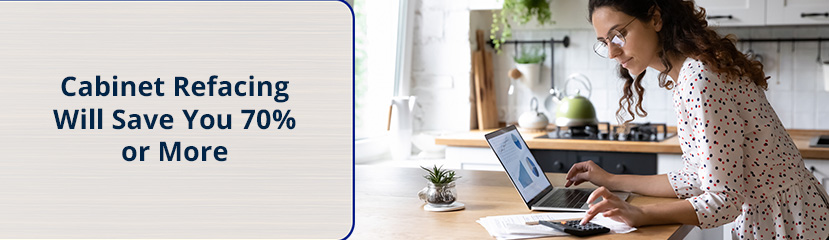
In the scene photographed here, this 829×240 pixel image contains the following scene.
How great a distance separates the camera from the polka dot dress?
1701 millimetres

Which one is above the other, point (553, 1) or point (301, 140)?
point (553, 1)

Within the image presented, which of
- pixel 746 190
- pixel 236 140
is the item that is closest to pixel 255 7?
pixel 236 140

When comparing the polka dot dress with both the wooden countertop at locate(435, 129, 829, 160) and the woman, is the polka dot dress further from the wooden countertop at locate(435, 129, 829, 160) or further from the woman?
the wooden countertop at locate(435, 129, 829, 160)

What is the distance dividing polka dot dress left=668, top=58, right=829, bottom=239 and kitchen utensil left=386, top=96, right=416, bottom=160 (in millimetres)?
2247

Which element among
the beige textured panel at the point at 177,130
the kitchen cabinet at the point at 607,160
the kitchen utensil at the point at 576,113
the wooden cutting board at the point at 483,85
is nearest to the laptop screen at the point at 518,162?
the beige textured panel at the point at 177,130

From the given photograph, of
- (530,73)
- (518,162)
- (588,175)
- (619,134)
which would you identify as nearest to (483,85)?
(530,73)

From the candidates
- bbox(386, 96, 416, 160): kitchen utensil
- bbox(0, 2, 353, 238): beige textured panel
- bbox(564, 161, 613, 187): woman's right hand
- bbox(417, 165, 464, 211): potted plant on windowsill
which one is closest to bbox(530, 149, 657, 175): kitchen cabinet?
bbox(386, 96, 416, 160): kitchen utensil

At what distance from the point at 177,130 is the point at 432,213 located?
62 cm

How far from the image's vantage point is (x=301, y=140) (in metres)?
2.00

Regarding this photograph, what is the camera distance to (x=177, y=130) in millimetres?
1975

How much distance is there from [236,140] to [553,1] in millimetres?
2493

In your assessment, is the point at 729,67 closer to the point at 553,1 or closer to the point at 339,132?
the point at 339,132

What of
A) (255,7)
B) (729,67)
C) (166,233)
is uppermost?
(255,7)

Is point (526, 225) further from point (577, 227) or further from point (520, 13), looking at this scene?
point (520, 13)
